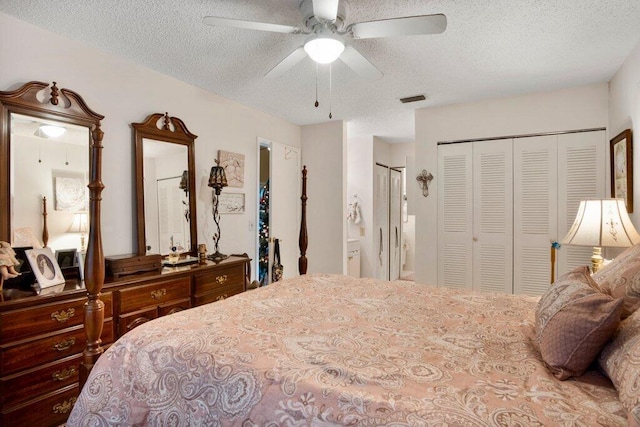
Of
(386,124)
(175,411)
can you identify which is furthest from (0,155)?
(386,124)

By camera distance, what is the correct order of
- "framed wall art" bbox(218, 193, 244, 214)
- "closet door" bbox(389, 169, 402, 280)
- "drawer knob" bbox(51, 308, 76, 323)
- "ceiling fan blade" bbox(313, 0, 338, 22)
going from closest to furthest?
"ceiling fan blade" bbox(313, 0, 338, 22), "drawer knob" bbox(51, 308, 76, 323), "framed wall art" bbox(218, 193, 244, 214), "closet door" bbox(389, 169, 402, 280)

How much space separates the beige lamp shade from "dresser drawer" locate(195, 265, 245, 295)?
2688 mm

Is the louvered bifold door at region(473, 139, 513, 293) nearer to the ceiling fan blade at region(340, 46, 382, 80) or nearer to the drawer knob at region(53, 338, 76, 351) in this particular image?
the ceiling fan blade at region(340, 46, 382, 80)

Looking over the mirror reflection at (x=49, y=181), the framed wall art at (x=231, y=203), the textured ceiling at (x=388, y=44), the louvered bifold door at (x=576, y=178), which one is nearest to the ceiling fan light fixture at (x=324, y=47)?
the textured ceiling at (x=388, y=44)

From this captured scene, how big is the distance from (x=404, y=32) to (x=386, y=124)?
9.78ft

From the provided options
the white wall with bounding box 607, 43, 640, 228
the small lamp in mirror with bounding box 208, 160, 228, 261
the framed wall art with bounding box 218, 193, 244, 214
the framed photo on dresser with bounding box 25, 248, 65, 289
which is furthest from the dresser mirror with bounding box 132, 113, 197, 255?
the white wall with bounding box 607, 43, 640, 228

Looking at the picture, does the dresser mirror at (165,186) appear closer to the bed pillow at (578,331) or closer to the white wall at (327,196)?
the white wall at (327,196)

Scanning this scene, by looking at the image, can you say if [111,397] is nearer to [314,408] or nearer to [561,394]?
[314,408]

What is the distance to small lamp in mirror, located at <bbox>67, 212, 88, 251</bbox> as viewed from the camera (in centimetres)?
237

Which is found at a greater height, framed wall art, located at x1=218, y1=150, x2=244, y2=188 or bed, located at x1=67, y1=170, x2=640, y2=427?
Result: framed wall art, located at x1=218, y1=150, x2=244, y2=188

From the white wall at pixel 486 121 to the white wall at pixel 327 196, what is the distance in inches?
39.2

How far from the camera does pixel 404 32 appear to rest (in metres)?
1.79

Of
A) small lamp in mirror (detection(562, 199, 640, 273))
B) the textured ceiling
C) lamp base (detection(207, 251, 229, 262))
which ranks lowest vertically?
lamp base (detection(207, 251, 229, 262))

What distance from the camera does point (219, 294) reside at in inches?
119
